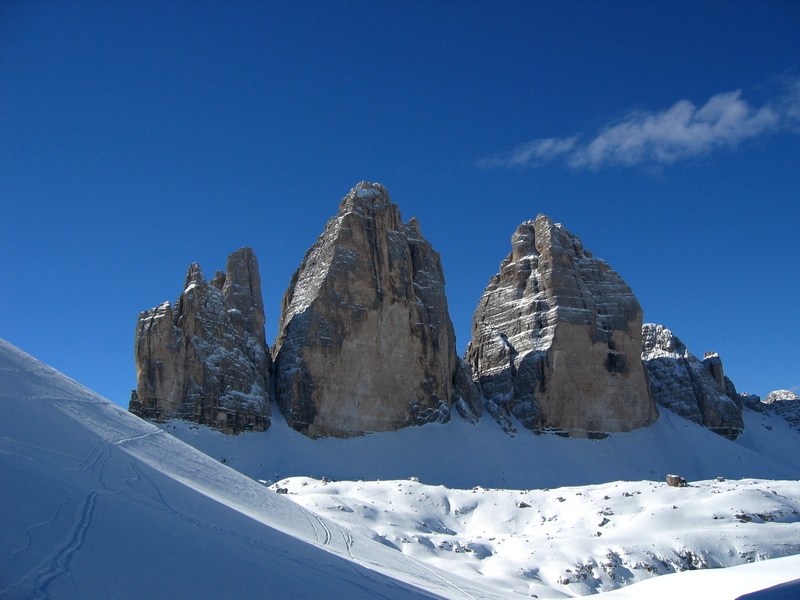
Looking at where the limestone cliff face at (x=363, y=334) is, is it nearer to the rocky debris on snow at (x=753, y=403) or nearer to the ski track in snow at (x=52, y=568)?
the ski track in snow at (x=52, y=568)

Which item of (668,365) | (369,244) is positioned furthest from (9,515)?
(668,365)

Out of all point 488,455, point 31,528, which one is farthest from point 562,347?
point 31,528

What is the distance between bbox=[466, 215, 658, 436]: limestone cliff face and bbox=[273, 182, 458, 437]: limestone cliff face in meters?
7.77

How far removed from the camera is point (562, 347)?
73.0 meters

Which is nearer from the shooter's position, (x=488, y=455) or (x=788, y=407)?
(x=488, y=455)

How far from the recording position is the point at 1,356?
19.5 metres

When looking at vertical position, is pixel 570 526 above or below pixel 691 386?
below

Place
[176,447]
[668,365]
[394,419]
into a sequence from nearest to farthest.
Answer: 1. [176,447]
2. [394,419]
3. [668,365]

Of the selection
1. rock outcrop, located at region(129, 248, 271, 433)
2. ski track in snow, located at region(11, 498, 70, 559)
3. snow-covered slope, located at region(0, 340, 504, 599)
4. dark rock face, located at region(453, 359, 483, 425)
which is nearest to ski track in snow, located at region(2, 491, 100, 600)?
snow-covered slope, located at region(0, 340, 504, 599)

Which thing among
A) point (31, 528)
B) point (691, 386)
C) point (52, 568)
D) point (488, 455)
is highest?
point (691, 386)

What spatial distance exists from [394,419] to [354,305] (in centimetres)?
1181

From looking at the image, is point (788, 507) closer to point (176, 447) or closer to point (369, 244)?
point (176, 447)

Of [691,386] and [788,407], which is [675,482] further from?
[788,407]

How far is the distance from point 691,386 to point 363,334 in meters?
44.9
